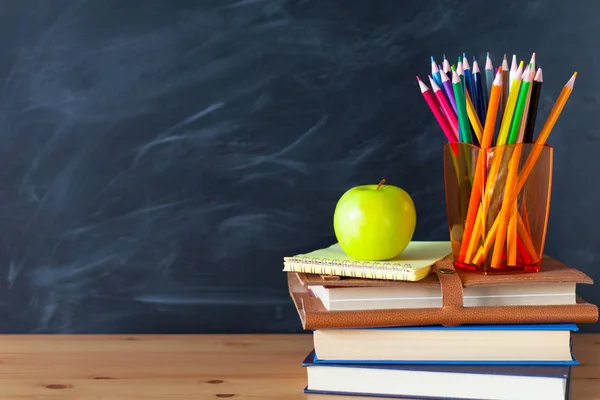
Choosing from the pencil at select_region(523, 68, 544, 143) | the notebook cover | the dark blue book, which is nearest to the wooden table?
the dark blue book

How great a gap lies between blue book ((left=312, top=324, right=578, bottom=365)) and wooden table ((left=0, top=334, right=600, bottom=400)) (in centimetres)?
6

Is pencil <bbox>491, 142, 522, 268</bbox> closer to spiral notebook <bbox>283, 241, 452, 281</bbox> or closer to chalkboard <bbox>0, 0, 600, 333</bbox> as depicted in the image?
spiral notebook <bbox>283, 241, 452, 281</bbox>

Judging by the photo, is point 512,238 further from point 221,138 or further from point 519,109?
point 221,138

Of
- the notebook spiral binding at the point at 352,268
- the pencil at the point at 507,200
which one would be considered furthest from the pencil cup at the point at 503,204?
the notebook spiral binding at the point at 352,268

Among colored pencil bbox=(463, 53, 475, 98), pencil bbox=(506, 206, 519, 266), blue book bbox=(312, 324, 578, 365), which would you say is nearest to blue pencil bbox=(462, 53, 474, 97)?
colored pencil bbox=(463, 53, 475, 98)

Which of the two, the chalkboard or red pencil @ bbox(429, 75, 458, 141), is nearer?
red pencil @ bbox(429, 75, 458, 141)

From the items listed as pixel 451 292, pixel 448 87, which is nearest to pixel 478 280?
pixel 451 292

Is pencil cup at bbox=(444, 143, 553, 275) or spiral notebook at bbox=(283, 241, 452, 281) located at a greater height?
pencil cup at bbox=(444, 143, 553, 275)

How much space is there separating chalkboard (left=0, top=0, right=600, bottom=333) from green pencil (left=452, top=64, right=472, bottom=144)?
247 mm

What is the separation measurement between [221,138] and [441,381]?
0.54 meters

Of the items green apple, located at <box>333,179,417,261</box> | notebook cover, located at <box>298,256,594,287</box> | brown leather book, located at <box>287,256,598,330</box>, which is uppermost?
green apple, located at <box>333,179,417,261</box>

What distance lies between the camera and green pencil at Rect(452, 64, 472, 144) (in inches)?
32.8

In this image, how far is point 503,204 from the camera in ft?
2.71

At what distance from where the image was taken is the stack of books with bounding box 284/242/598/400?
0.78 meters
